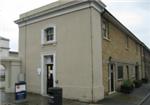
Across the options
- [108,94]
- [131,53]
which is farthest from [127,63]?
[108,94]

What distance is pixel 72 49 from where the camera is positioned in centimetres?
1409

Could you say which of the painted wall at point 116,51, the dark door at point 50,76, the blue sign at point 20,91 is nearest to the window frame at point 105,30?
the painted wall at point 116,51

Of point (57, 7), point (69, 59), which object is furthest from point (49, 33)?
point (69, 59)

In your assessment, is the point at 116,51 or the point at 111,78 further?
the point at 116,51

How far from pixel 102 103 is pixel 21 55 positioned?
885cm

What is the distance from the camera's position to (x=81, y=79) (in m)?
13.4

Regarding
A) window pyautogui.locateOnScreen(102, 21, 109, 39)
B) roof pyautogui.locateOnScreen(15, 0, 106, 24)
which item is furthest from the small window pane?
window pyautogui.locateOnScreen(102, 21, 109, 39)

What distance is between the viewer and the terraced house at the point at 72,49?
13367 mm

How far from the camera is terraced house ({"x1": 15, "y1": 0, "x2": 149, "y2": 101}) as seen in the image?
1337 centimetres

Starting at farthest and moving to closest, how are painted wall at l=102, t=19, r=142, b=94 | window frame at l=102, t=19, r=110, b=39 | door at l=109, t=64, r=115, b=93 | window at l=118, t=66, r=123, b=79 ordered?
window at l=118, t=66, r=123, b=79 → door at l=109, t=64, r=115, b=93 → window frame at l=102, t=19, r=110, b=39 → painted wall at l=102, t=19, r=142, b=94

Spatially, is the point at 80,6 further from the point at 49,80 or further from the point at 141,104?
the point at 141,104

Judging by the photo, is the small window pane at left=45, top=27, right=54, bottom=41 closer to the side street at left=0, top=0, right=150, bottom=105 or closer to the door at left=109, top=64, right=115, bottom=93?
the side street at left=0, top=0, right=150, bottom=105

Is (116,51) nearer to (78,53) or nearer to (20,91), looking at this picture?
(78,53)

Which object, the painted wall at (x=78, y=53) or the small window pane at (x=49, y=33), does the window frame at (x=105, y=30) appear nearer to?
the painted wall at (x=78, y=53)
